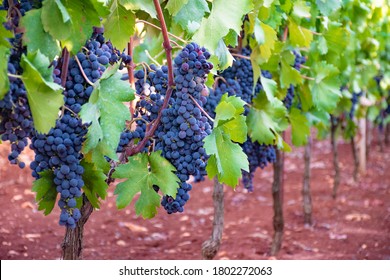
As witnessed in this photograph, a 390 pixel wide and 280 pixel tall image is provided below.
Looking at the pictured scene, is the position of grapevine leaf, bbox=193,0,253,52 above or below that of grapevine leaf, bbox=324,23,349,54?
below

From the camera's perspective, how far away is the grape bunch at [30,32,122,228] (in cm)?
218

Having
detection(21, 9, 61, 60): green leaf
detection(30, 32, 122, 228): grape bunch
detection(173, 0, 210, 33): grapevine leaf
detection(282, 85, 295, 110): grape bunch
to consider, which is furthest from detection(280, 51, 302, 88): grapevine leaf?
detection(21, 9, 61, 60): green leaf

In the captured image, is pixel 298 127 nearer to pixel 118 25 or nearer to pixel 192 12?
pixel 192 12

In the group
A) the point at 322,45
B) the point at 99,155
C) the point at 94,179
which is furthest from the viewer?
the point at 322,45

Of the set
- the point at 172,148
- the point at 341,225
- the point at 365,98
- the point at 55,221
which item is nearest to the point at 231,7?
the point at 172,148

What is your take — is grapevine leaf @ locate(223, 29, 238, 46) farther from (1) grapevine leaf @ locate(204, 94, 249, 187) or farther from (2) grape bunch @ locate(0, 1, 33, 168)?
(2) grape bunch @ locate(0, 1, 33, 168)

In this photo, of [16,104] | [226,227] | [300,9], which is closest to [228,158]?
[16,104]

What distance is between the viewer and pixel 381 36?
7.73m

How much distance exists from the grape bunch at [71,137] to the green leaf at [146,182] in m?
0.18

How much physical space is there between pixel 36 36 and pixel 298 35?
2486 millimetres

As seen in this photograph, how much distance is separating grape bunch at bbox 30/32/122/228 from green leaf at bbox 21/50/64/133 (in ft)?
0.80

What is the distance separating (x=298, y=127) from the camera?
434 centimetres

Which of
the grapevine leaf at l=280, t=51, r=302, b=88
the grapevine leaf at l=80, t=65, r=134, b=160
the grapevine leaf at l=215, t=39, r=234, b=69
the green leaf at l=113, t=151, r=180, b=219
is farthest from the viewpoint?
the grapevine leaf at l=280, t=51, r=302, b=88

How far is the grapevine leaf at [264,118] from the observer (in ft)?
12.3
